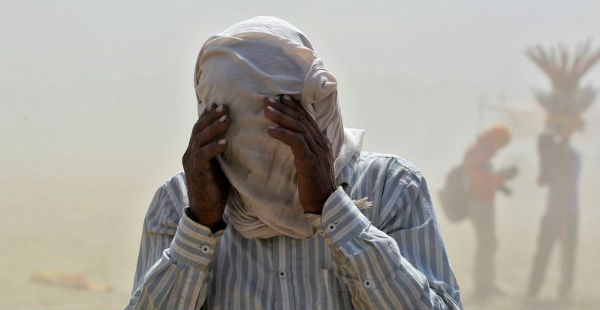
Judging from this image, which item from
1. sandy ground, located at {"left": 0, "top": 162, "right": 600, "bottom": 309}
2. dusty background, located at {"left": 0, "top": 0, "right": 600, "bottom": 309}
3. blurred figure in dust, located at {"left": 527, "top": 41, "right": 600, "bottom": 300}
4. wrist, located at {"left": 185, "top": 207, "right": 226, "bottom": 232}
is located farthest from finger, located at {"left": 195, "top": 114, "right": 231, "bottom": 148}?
blurred figure in dust, located at {"left": 527, "top": 41, "right": 600, "bottom": 300}

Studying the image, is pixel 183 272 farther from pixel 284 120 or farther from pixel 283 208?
pixel 284 120

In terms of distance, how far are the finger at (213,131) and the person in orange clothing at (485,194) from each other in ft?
9.75

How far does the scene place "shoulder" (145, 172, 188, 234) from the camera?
1537 mm

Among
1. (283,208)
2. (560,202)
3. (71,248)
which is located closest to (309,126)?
(283,208)

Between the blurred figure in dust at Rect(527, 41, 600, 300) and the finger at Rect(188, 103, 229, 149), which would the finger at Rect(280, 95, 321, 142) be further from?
the blurred figure in dust at Rect(527, 41, 600, 300)

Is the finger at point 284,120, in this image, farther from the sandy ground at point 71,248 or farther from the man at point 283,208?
the sandy ground at point 71,248

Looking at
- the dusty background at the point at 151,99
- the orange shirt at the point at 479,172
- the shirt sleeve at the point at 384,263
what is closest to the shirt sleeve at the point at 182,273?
the shirt sleeve at the point at 384,263

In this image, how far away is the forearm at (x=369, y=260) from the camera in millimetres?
1332

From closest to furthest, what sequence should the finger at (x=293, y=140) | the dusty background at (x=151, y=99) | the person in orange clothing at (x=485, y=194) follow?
the finger at (x=293, y=140) → the dusty background at (x=151, y=99) → the person in orange clothing at (x=485, y=194)

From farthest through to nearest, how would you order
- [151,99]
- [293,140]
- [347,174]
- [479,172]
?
[479,172] → [151,99] → [347,174] → [293,140]

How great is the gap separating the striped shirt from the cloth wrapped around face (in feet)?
0.18

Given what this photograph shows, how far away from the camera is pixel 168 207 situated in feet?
5.11

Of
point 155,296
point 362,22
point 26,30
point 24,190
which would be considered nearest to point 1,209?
point 24,190

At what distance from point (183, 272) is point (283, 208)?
0.63ft
